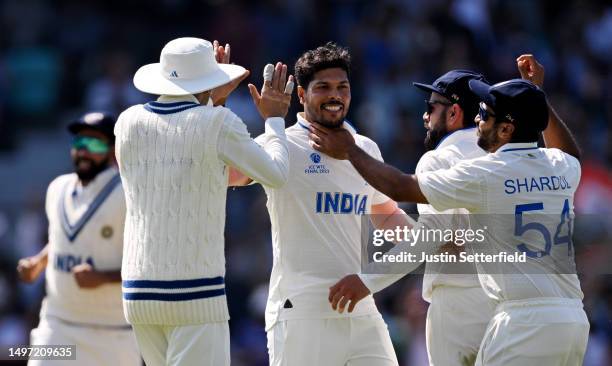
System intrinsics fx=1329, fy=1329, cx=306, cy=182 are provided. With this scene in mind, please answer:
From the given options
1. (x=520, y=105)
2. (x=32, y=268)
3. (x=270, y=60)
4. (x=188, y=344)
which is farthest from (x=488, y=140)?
(x=270, y=60)

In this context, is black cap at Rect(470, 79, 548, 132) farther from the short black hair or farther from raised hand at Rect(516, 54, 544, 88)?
the short black hair

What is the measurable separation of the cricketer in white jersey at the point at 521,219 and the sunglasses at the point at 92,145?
2696mm

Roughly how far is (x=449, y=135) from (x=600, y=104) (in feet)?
28.2

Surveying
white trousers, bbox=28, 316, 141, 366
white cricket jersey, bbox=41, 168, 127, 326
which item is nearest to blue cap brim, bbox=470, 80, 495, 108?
white cricket jersey, bbox=41, 168, 127, 326

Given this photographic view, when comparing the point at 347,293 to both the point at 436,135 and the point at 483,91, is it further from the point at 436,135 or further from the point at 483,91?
the point at 483,91

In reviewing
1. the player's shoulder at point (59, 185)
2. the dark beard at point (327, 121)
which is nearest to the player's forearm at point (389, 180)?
the dark beard at point (327, 121)

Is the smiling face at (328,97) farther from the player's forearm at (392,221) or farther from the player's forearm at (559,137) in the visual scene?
the player's forearm at (559,137)

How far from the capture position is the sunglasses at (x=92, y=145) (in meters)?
9.25

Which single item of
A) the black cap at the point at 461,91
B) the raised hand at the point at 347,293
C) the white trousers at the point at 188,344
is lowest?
the white trousers at the point at 188,344

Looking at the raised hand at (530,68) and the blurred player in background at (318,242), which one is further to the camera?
the raised hand at (530,68)

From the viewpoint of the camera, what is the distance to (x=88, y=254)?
8.95 meters

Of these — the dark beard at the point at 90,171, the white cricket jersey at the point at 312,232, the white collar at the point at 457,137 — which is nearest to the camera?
the white cricket jersey at the point at 312,232

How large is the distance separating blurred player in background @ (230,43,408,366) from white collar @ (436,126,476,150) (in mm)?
487

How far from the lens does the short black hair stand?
310 inches
